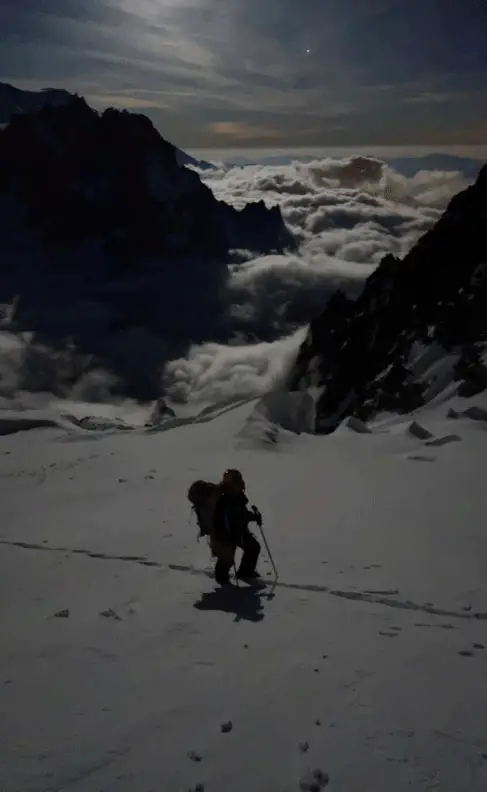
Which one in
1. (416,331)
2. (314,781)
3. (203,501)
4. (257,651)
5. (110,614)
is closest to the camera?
(314,781)

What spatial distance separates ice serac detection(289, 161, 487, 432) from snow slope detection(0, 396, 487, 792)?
21889 mm

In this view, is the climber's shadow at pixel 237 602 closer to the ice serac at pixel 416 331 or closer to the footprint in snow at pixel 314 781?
the footprint in snow at pixel 314 781

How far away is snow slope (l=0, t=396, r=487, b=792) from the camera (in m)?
5.39

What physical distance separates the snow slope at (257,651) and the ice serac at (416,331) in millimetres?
21889

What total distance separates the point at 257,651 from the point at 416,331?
5042 centimetres

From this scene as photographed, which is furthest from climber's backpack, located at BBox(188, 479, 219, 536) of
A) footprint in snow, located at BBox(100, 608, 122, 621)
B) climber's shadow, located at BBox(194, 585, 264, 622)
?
footprint in snow, located at BBox(100, 608, 122, 621)

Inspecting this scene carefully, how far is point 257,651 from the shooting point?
7359 mm

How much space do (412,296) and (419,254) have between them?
5.98 meters

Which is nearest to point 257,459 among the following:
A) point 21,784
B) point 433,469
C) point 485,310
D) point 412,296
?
point 433,469

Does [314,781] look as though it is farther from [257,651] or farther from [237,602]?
[237,602]

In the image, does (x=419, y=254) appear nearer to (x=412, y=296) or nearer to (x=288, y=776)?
(x=412, y=296)

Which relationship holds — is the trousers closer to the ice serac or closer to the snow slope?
the snow slope

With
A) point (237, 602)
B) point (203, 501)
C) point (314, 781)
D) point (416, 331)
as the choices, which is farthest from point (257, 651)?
point (416, 331)

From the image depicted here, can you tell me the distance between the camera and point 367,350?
72.6 meters
